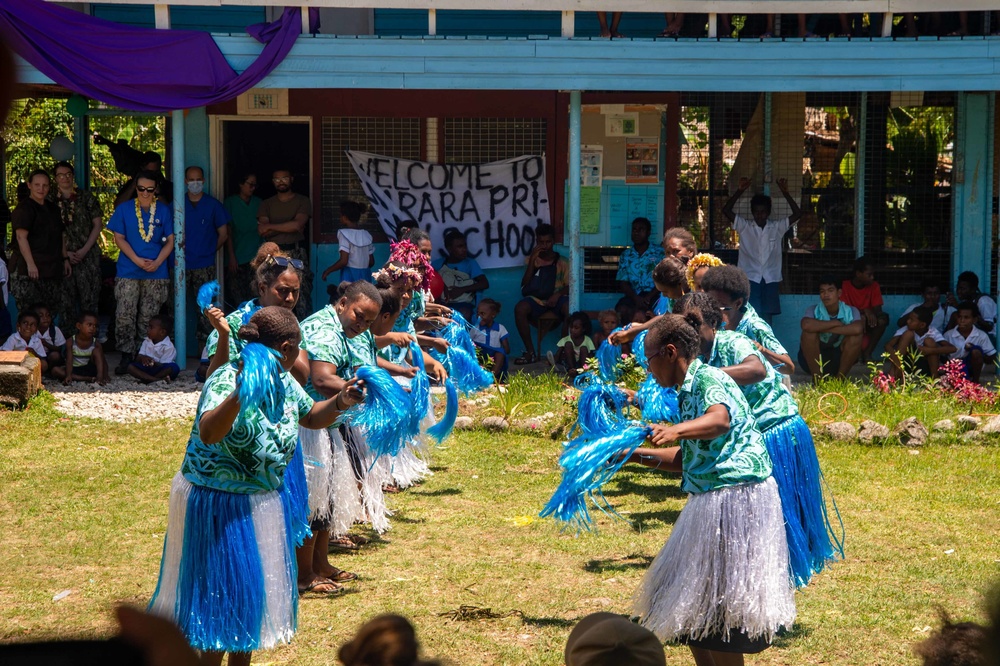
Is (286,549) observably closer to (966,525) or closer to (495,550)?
(495,550)

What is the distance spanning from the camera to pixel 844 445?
983 cm

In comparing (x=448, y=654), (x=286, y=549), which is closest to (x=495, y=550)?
(x=448, y=654)

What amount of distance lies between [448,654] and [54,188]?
991 centimetres

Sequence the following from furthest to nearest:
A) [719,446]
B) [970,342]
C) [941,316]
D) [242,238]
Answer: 1. [242,238]
2. [941,316]
3. [970,342]
4. [719,446]

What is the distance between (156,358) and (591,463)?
8.13 meters

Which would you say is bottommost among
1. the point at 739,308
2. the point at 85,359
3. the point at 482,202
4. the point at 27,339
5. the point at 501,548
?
the point at 501,548

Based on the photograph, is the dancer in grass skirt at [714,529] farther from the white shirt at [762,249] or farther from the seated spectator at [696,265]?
the white shirt at [762,249]

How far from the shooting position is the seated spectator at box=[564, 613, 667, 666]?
2650 mm

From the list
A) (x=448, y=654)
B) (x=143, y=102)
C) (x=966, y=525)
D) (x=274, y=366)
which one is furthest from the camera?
(x=143, y=102)

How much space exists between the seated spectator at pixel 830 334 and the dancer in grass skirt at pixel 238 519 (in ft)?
28.4

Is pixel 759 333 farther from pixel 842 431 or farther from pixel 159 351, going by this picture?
pixel 159 351

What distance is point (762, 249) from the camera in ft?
43.1

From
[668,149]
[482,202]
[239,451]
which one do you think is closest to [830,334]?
[668,149]

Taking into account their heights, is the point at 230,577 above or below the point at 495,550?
above
